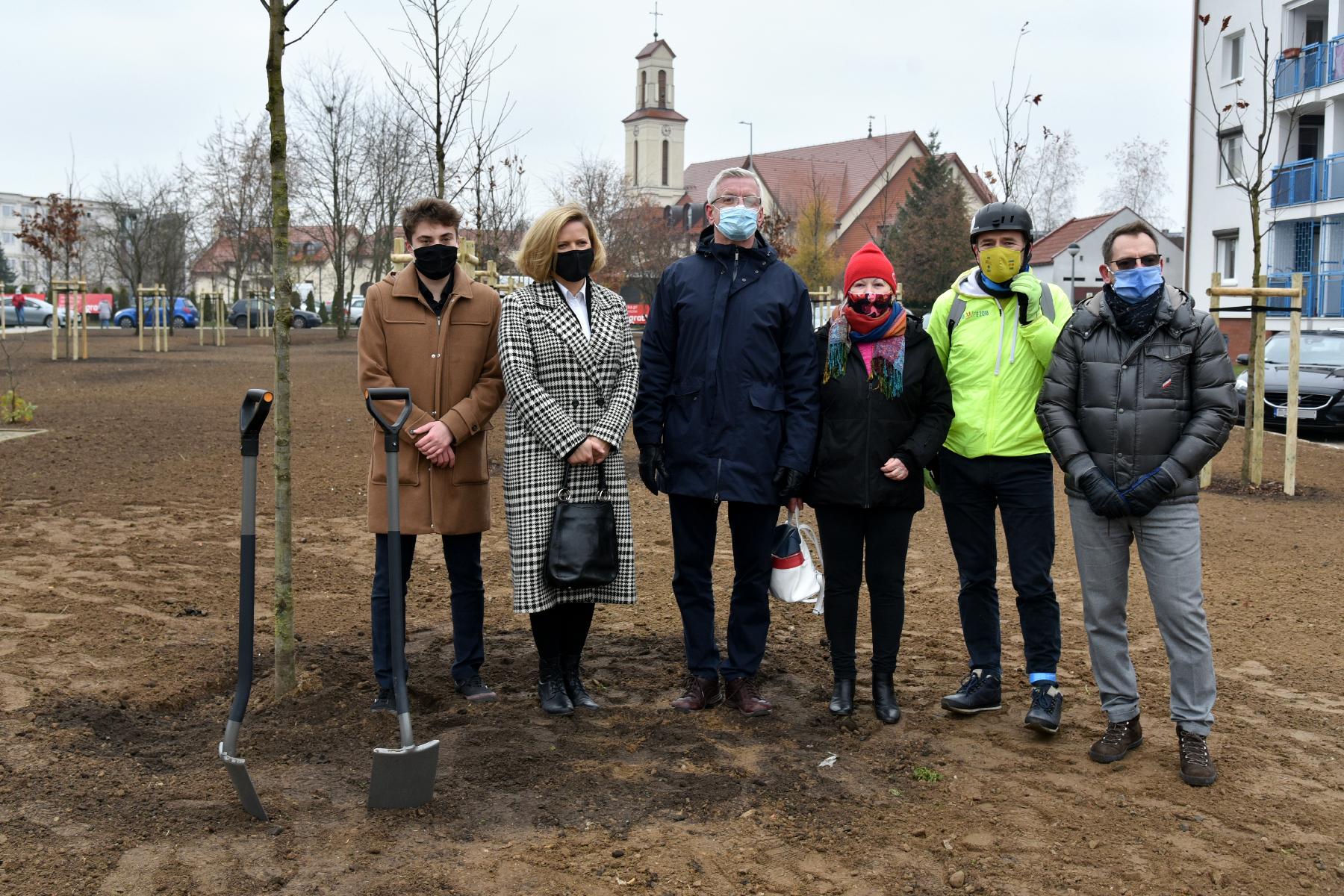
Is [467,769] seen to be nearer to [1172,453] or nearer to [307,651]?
[307,651]

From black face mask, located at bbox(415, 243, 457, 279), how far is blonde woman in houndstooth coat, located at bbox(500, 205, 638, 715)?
282mm

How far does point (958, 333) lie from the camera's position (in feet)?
16.1

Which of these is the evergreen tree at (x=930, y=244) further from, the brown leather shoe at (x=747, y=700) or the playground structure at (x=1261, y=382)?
the brown leather shoe at (x=747, y=700)

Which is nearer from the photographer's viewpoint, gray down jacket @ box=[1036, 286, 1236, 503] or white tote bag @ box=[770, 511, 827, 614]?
gray down jacket @ box=[1036, 286, 1236, 503]

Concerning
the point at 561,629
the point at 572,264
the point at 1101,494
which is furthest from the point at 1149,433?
the point at 561,629

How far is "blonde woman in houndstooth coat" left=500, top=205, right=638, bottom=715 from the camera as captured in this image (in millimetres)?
4816

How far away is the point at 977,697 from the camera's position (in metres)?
5.00

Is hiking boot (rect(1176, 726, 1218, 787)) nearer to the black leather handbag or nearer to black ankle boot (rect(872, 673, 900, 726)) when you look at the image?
black ankle boot (rect(872, 673, 900, 726))

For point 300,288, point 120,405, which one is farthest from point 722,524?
point 300,288

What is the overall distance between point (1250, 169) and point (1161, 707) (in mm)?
31861

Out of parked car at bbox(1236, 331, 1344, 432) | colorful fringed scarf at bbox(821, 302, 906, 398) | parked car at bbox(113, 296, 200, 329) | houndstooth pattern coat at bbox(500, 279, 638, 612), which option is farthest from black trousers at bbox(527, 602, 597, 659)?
parked car at bbox(113, 296, 200, 329)

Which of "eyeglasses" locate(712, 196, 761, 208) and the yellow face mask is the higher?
"eyeglasses" locate(712, 196, 761, 208)

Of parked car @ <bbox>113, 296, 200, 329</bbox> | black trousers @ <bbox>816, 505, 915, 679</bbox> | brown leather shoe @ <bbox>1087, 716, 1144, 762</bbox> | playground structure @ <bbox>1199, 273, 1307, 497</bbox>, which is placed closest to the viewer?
brown leather shoe @ <bbox>1087, 716, 1144, 762</bbox>

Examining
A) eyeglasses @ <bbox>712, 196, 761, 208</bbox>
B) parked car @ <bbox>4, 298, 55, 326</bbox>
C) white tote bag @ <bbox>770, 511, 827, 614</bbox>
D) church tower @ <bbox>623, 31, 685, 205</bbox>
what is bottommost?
white tote bag @ <bbox>770, 511, 827, 614</bbox>
